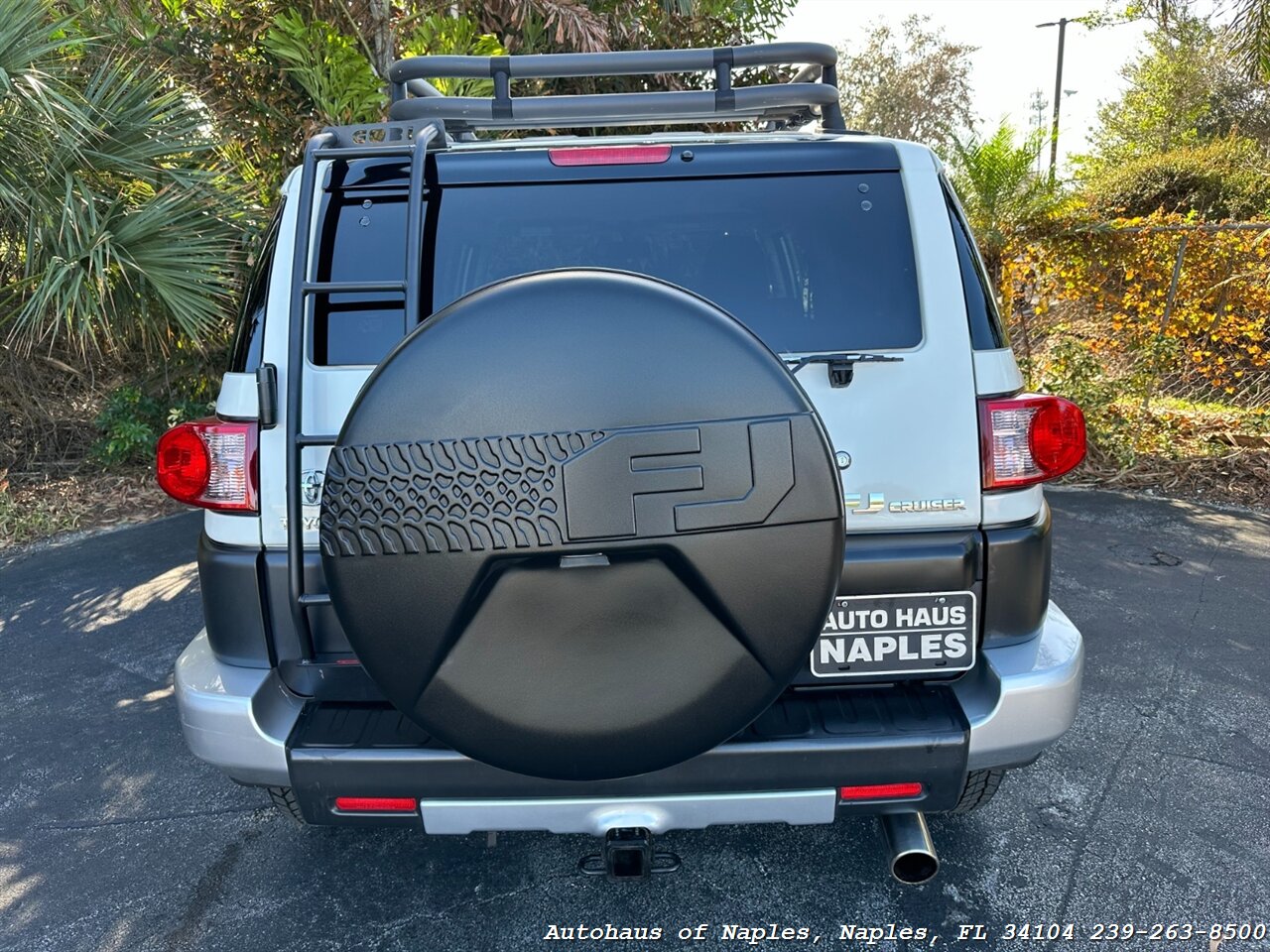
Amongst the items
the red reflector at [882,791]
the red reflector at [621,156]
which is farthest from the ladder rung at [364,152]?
the red reflector at [882,791]

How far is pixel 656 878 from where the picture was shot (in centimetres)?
228

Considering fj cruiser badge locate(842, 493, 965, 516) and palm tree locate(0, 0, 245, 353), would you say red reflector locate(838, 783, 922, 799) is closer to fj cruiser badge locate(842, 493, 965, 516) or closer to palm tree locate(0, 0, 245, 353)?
fj cruiser badge locate(842, 493, 965, 516)

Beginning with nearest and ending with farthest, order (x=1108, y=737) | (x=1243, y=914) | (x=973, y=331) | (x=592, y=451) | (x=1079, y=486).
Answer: (x=592, y=451) < (x=973, y=331) < (x=1243, y=914) < (x=1108, y=737) < (x=1079, y=486)

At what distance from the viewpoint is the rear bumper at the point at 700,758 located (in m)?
1.65

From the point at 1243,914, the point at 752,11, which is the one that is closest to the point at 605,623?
the point at 1243,914

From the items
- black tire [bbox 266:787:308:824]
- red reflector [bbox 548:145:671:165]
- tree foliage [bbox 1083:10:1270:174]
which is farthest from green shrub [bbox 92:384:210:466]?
tree foliage [bbox 1083:10:1270:174]

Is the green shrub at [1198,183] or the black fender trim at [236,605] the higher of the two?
the green shrub at [1198,183]

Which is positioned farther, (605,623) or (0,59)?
(0,59)

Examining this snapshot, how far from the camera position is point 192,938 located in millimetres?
2115

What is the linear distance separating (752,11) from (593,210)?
820cm

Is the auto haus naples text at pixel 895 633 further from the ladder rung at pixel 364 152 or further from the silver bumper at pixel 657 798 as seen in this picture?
the ladder rung at pixel 364 152

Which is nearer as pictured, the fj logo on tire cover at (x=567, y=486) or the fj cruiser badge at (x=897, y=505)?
the fj logo on tire cover at (x=567, y=486)

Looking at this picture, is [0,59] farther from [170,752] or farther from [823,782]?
[823,782]

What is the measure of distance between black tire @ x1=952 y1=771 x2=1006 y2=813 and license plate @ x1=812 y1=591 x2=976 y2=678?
33cm
